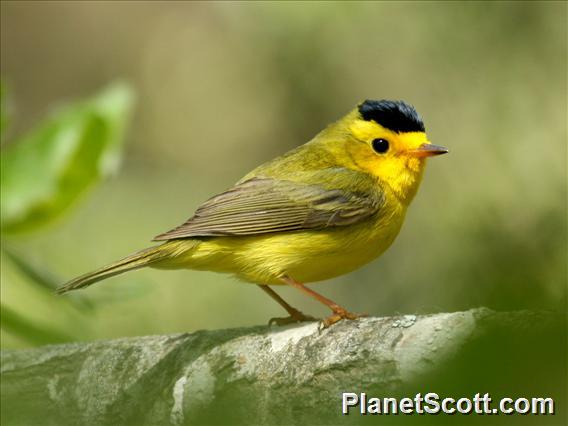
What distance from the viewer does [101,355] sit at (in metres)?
3.09

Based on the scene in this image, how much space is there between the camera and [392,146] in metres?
4.25

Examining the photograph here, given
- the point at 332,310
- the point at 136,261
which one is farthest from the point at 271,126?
the point at 332,310

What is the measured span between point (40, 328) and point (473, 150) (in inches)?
171

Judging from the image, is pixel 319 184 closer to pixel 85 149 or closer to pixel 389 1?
pixel 389 1

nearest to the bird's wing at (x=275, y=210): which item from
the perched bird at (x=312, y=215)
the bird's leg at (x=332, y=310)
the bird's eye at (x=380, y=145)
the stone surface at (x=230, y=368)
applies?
the perched bird at (x=312, y=215)

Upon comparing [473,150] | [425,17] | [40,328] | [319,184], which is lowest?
[40,328]

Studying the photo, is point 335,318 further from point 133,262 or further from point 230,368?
point 133,262

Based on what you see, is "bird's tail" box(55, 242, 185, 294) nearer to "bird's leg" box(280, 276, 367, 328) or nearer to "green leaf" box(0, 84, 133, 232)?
"bird's leg" box(280, 276, 367, 328)

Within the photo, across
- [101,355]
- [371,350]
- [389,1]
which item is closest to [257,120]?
[389,1]

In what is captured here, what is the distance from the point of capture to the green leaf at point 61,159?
1.28 m

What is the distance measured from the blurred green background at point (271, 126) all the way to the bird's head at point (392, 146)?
0.36 meters

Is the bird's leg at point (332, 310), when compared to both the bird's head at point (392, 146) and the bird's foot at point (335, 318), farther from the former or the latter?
the bird's head at point (392, 146)

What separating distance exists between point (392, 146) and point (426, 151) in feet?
0.84

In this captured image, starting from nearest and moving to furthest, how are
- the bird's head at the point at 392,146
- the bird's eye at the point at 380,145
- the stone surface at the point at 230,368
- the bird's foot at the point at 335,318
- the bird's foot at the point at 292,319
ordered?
the stone surface at the point at 230,368
the bird's foot at the point at 335,318
the bird's foot at the point at 292,319
the bird's head at the point at 392,146
the bird's eye at the point at 380,145
